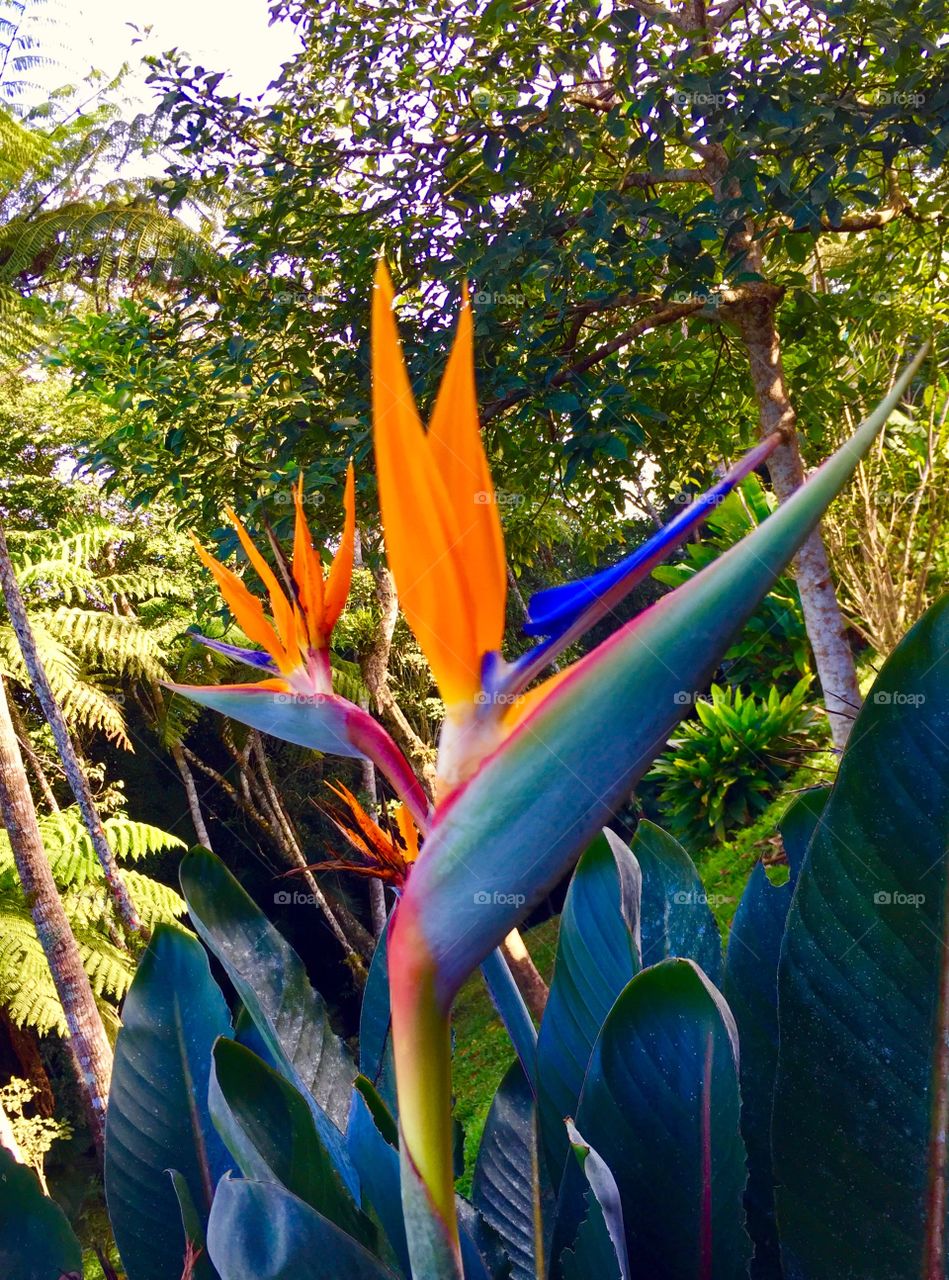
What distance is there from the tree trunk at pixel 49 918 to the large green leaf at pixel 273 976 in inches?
133

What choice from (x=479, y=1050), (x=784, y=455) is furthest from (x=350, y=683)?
(x=784, y=455)

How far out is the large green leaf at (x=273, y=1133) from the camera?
36 cm

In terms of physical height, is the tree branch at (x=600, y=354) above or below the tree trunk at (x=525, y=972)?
above

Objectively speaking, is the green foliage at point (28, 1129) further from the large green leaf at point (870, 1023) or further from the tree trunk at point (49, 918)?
the large green leaf at point (870, 1023)

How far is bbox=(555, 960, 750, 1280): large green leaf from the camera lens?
0.35m

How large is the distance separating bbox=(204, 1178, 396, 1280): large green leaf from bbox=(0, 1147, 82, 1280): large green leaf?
24 centimetres

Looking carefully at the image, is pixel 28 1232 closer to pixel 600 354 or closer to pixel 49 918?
pixel 600 354

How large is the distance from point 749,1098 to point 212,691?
0.94 ft

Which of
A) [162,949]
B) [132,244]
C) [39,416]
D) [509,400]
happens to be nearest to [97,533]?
[39,416]

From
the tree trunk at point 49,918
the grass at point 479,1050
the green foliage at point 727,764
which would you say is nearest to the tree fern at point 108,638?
the tree trunk at point 49,918

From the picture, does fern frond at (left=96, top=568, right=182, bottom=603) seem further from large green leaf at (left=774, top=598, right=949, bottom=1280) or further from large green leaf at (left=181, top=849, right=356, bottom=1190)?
large green leaf at (left=774, top=598, right=949, bottom=1280)

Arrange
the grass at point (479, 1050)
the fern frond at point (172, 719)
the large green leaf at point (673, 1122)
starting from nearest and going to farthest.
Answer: the large green leaf at point (673, 1122), the grass at point (479, 1050), the fern frond at point (172, 719)

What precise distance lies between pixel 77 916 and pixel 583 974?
5.59 metres

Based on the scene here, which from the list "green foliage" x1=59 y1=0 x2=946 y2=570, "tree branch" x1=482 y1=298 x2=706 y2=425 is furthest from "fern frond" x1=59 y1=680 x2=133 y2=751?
"tree branch" x1=482 y1=298 x2=706 y2=425
